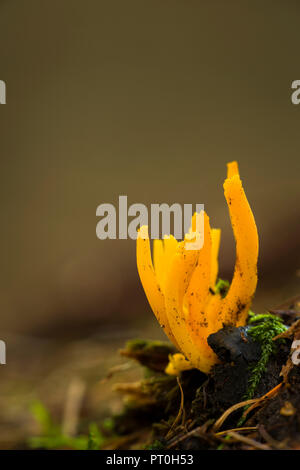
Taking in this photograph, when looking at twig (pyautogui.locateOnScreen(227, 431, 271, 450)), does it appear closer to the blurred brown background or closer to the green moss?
the green moss

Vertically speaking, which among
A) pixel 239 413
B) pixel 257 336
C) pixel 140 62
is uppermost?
pixel 140 62

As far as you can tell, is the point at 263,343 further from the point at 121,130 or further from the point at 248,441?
the point at 121,130

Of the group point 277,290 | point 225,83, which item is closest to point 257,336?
point 277,290

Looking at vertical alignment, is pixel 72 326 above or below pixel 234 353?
below

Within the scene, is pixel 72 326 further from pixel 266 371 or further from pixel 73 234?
pixel 266 371

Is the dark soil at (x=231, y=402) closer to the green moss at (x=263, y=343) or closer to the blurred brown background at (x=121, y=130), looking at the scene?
the green moss at (x=263, y=343)

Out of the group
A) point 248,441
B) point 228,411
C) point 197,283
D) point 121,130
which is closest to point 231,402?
point 228,411

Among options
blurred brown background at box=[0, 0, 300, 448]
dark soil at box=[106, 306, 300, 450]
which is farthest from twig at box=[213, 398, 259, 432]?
blurred brown background at box=[0, 0, 300, 448]
